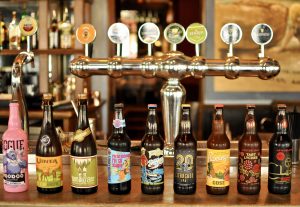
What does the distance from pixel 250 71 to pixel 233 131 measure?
8.99 feet

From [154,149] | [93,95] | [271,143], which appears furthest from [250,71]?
[93,95]

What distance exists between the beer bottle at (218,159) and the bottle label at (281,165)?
0.42ft

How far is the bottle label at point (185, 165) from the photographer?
1.36m

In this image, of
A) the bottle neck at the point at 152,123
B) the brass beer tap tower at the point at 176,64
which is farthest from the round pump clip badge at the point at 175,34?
the bottle neck at the point at 152,123

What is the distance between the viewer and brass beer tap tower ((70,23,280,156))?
5.28 feet

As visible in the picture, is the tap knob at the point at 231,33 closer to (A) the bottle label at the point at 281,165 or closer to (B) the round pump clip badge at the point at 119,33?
(B) the round pump clip badge at the point at 119,33

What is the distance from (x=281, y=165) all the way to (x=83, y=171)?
21.6 inches

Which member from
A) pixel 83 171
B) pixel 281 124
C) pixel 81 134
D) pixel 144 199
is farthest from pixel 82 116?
pixel 281 124

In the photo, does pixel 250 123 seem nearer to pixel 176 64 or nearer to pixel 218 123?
pixel 218 123

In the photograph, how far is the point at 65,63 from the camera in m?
4.59

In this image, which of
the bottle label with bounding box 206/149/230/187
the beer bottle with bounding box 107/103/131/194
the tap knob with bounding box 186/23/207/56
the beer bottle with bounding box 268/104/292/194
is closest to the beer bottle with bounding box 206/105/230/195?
the bottle label with bounding box 206/149/230/187

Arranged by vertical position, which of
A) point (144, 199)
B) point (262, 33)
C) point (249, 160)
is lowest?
point (144, 199)

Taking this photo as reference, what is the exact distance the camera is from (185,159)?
4.45 feet

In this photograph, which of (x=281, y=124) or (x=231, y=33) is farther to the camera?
(x=231, y=33)
